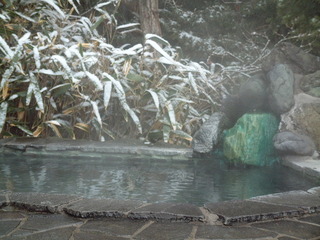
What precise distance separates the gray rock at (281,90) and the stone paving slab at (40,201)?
2.43m

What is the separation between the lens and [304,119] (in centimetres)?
392

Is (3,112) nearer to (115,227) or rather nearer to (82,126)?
(82,126)

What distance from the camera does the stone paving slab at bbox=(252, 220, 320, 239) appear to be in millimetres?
1901

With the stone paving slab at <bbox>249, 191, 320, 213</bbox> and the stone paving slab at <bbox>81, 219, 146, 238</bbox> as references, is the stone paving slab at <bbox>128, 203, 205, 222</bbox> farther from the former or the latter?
the stone paving slab at <bbox>249, 191, 320, 213</bbox>

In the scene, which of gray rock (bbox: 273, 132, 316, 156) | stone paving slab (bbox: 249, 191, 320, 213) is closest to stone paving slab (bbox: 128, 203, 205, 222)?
stone paving slab (bbox: 249, 191, 320, 213)

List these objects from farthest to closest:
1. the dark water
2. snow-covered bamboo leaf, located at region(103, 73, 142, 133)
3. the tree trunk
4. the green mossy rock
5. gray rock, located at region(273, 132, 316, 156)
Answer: the tree trunk → snow-covered bamboo leaf, located at region(103, 73, 142, 133) → the green mossy rock → gray rock, located at region(273, 132, 316, 156) → the dark water

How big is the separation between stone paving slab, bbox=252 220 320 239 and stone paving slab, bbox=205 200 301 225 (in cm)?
5

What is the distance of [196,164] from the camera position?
12.7ft

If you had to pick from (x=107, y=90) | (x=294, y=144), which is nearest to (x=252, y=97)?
(x=294, y=144)

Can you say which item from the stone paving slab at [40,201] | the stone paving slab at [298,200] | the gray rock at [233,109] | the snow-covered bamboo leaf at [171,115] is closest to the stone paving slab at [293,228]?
the stone paving slab at [298,200]

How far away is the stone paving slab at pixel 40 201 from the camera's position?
88.8 inches

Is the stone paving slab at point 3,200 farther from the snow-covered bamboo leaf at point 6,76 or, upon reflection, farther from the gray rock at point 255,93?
the gray rock at point 255,93

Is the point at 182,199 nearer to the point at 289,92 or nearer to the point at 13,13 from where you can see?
the point at 289,92

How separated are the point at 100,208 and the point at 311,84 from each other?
293 cm
